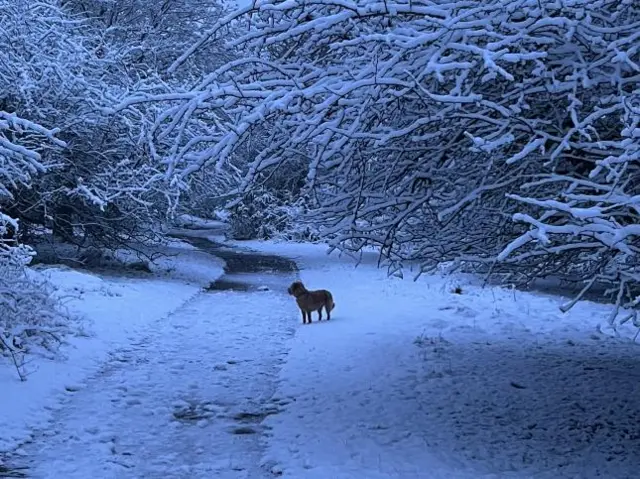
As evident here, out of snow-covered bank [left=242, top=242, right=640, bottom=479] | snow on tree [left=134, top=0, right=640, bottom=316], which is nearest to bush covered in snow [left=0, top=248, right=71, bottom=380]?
snow-covered bank [left=242, top=242, right=640, bottom=479]

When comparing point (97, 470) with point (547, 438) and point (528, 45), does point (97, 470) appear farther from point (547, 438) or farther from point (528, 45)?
point (528, 45)

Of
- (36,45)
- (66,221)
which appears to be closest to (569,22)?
(36,45)

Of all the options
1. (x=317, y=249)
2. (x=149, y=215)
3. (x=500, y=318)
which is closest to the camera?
(x=500, y=318)

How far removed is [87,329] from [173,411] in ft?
13.4

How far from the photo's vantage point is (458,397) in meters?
7.81

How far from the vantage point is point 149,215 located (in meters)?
17.7

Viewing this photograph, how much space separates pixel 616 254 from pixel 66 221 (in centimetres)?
1423

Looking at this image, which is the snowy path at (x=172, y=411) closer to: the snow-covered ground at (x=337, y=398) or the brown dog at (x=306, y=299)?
the snow-covered ground at (x=337, y=398)

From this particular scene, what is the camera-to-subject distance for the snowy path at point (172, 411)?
5629 mm

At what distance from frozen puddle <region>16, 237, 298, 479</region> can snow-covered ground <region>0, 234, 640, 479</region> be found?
24 millimetres

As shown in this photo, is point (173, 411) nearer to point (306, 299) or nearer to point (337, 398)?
point (337, 398)

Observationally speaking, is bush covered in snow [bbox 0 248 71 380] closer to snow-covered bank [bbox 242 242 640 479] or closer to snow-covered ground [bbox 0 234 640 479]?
snow-covered ground [bbox 0 234 640 479]

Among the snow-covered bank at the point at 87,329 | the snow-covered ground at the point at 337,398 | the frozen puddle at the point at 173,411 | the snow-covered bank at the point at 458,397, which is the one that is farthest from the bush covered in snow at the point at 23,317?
the snow-covered bank at the point at 458,397

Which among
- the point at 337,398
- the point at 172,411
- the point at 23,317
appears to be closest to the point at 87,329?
the point at 23,317
